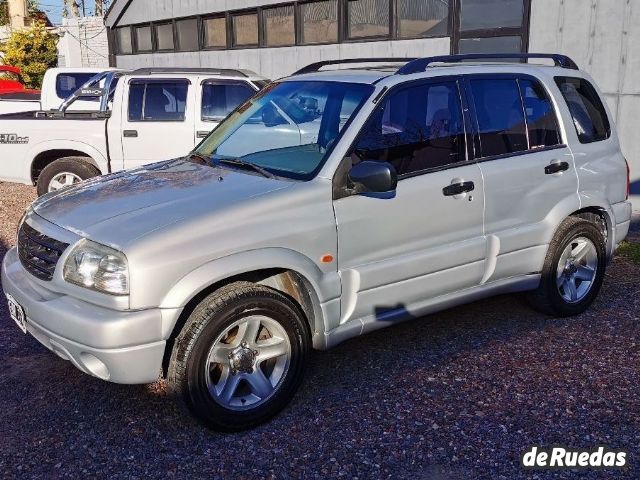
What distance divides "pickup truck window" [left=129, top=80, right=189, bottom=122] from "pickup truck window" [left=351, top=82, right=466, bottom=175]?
15.7ft

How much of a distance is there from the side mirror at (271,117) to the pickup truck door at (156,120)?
3.83 metres

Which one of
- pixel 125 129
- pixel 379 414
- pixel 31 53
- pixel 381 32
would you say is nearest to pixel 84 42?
pixel 31 53

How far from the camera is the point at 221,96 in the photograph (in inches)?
332

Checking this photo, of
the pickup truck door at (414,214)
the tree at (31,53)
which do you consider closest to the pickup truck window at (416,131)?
the pickup truck door at (414,214)

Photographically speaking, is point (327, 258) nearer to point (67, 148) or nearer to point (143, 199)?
point (143, 199)

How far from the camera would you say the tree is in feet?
79.2

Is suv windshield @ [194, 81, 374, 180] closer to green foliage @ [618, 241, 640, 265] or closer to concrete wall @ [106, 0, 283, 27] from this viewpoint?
green foliage @ [618, 241, 640, 265]

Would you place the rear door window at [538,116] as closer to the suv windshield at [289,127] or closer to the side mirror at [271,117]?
the suv windshield at [289,127]

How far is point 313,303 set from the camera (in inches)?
144

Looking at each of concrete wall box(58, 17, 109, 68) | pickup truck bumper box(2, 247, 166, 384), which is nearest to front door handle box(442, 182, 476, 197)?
pickup truck bumper box(2, 247, 166, 384)

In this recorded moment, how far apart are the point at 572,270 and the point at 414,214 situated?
1770 millimetres

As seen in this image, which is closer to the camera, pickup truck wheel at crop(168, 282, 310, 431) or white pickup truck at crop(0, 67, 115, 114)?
pickup truck wheel at crop(168, 282, 310, 431)

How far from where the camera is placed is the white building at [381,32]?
346 inches

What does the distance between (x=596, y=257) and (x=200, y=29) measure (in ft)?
41.8
